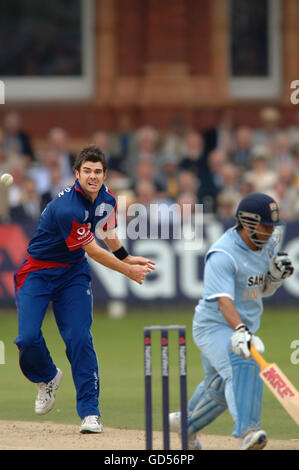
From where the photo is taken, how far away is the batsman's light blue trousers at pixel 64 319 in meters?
9.07

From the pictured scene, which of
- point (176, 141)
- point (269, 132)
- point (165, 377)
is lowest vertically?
point (165, 377)

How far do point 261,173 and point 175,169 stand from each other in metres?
1.31

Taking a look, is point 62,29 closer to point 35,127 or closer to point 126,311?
point 35,127

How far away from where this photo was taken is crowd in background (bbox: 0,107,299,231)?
54.5ft

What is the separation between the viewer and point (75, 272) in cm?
929

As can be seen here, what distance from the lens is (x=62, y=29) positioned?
865 inches

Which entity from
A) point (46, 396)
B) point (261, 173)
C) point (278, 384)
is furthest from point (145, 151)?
point (278, 384)

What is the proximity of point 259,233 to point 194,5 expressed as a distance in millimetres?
13716

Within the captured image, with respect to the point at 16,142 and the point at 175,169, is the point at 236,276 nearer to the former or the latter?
the point at 175,169

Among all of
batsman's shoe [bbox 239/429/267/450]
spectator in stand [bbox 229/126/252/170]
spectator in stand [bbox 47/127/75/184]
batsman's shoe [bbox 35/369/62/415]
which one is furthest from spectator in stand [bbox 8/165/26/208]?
batsman's shoe [bbox 239/429/267/450]

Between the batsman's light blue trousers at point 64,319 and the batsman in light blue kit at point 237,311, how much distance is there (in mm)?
948

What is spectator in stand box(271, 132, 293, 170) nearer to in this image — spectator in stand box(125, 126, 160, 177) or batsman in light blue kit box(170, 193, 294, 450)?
spectator in stand box(125, 126, 160, 177)

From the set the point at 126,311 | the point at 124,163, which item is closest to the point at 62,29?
the point at 124,163
